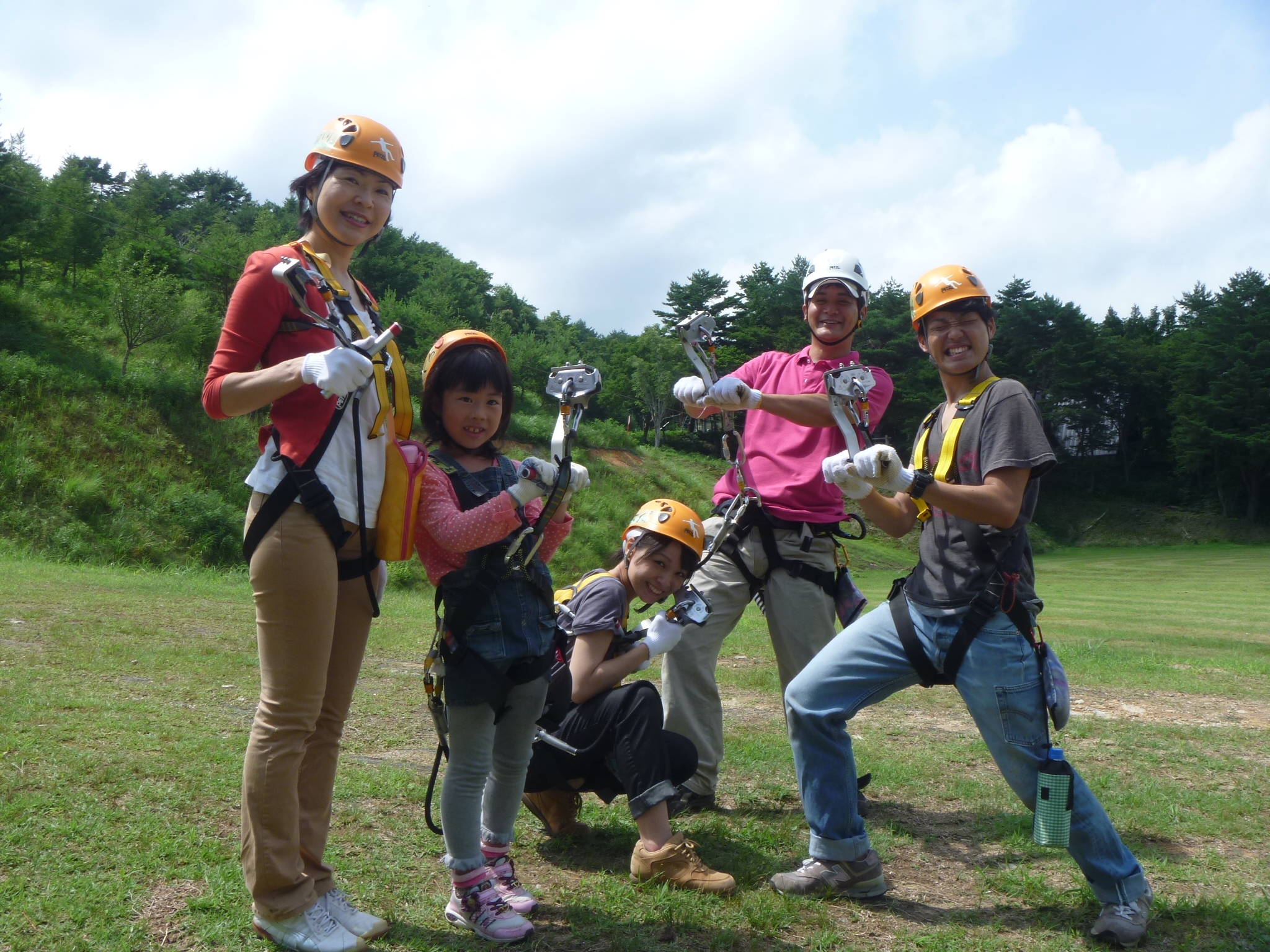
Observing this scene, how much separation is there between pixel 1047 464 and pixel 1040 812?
1.26m

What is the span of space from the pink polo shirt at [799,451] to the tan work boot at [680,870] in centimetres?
181

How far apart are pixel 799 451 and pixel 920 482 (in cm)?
155

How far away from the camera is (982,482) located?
3611mm

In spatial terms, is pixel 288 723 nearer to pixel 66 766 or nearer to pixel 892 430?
pixel 66 766

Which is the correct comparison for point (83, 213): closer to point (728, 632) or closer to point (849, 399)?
point (728, 632)

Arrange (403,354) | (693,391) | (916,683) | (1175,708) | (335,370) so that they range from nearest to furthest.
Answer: (335,370), (916,683), (693,391), (1175,708), (403,354)

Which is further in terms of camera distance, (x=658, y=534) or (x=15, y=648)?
(x=15, y=648)

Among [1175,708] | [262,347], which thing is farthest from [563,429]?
[1175,708]

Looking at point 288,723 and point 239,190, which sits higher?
point 239,190

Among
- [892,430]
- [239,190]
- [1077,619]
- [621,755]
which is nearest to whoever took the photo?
[621,755]

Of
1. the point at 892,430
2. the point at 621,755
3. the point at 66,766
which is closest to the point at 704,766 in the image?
the point at 621,755

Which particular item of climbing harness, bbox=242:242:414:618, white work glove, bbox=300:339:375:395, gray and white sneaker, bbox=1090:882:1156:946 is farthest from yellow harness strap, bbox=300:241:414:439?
gray and white sneaker, bbox=1090:882:1156:946

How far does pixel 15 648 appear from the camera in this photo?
743cm

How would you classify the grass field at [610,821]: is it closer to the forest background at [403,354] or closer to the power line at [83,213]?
the forest background at [403,354]
